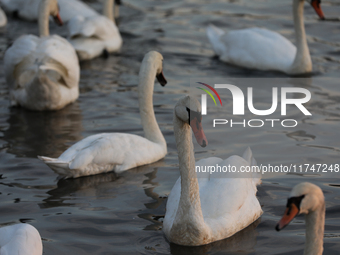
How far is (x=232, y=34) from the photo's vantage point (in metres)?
12.6

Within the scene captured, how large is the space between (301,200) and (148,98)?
395cm

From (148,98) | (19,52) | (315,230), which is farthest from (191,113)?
(19,52)

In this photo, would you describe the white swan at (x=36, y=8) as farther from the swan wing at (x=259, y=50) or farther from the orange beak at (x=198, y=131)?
the orange beak at (x=198, y=131)

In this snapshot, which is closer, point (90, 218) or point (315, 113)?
point (90, 218)

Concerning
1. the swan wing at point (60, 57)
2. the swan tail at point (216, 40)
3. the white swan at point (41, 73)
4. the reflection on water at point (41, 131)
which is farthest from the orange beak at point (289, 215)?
the swan tail at point (216, 40)

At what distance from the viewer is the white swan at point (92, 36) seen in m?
12.4

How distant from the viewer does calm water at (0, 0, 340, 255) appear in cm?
577

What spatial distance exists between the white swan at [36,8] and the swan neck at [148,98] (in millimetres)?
7340

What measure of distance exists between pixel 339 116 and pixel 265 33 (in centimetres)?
328

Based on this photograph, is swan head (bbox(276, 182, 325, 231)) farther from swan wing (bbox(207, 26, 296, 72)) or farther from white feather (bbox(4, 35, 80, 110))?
swan wing (bbox(207, 26, 296, 72))

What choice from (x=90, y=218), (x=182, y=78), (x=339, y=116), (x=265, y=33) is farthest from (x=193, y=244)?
(x=265, y=33)

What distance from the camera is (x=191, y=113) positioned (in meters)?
5.23

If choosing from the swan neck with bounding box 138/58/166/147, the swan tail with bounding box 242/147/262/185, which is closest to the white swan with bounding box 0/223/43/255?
the swan tail with bounding box 242/147/262/185

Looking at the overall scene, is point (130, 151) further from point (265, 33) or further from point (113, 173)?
point (265, 33)
